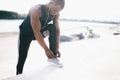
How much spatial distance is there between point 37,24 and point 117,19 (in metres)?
9.71

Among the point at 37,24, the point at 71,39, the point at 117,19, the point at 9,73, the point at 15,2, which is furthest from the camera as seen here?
the point at 15,2

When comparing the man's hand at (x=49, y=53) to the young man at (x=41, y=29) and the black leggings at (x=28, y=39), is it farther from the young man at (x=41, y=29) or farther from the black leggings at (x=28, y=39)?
the black leggings at (x=28, y=39)

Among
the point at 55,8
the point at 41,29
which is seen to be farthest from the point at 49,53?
Answer: the point at 55,8

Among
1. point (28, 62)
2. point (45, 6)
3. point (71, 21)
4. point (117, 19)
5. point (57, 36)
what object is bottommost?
point (71, 21)

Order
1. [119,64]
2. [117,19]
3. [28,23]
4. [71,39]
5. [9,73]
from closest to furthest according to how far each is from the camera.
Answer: [28,23]
[119,64]
[9,73]
[71,39]
[117,19]

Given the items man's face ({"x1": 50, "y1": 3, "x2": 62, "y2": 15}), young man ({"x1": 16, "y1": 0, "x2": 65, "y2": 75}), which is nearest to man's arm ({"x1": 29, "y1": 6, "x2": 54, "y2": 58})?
young man ({"x1": 16, "y1": 0, "x2": 65, "y2": 75})

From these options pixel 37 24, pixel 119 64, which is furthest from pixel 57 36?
pixel 119 64

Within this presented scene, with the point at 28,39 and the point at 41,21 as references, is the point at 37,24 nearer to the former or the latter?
the point at 41,21

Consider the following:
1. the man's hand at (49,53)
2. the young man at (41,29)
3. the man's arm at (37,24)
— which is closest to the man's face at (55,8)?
the young man at (41,29)

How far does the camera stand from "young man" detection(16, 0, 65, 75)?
1.86 metres

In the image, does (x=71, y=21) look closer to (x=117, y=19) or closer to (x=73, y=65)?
(x=117, y=19)

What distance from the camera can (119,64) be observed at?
2213 mm

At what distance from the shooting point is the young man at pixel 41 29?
6.11 feet

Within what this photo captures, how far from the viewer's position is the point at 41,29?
203 cm
